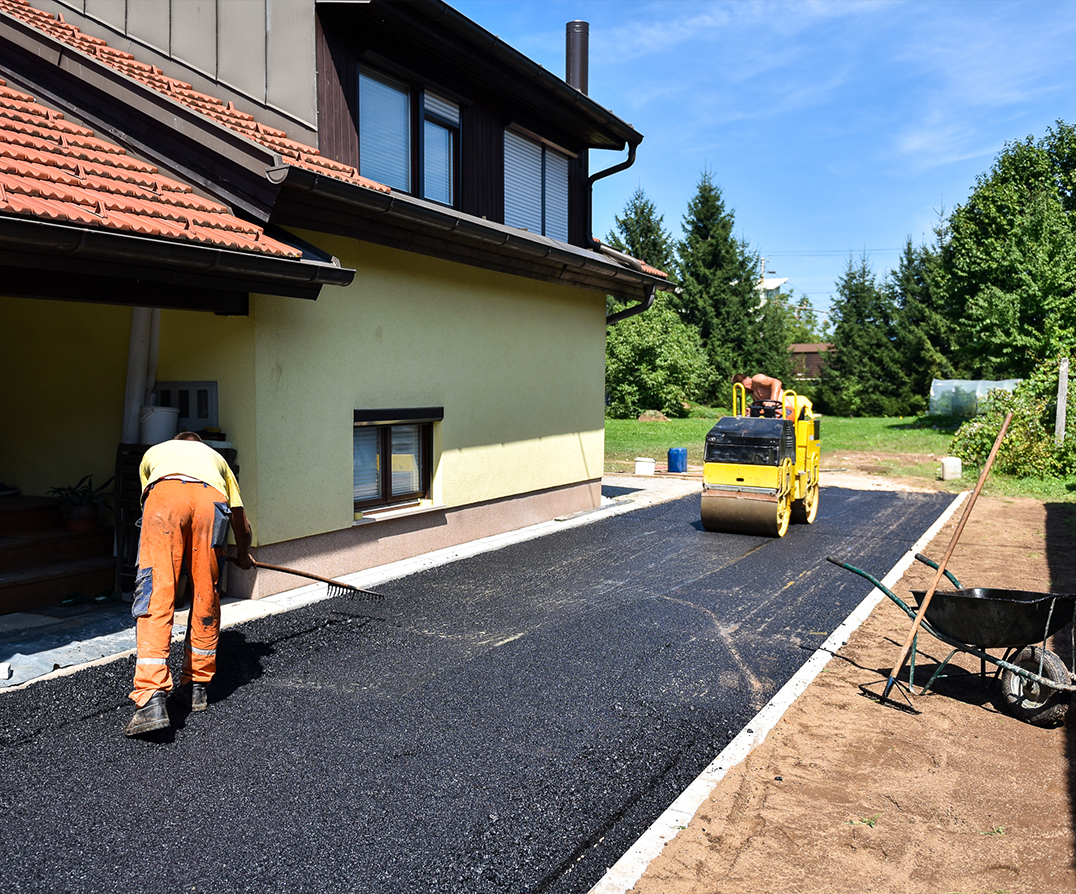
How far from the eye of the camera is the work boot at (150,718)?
4.69 metres

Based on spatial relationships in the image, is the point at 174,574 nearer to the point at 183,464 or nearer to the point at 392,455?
the point at 183,464

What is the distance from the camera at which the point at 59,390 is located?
880 cm

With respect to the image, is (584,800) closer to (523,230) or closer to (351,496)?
(351,496)

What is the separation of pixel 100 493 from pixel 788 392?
958 cm

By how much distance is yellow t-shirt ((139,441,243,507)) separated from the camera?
203 inches

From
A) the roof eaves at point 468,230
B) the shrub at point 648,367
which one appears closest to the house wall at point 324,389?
the roof eaves at point 468,230

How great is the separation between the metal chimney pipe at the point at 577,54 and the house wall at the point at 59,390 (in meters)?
8.89

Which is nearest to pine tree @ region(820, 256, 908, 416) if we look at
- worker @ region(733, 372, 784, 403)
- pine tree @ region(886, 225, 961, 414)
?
pine tree @ region(886, 225, 961, 414)

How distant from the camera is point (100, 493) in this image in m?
8.33

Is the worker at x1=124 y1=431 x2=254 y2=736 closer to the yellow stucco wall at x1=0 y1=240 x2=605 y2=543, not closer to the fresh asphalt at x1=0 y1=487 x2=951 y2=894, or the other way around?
the fresh asphalt at x1=0 y1=487 x2=951 y2=894

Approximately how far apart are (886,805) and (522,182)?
10.1 m

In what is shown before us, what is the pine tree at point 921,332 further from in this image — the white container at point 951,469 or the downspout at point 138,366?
the downspout at point 138,366

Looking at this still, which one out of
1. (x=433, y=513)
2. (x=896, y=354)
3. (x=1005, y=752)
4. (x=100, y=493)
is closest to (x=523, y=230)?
(x=433, y=513)

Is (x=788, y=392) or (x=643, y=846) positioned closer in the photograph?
(x=643, y=846)
